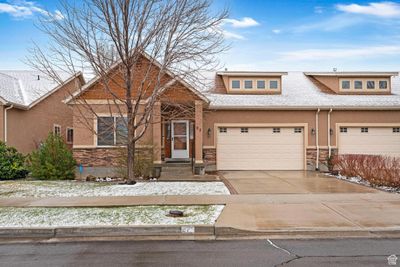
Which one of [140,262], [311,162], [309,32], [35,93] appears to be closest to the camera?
[140,262]

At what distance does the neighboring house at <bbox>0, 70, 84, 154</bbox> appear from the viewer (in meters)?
18.6

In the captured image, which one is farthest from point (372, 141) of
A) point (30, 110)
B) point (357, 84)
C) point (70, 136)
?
point (30, 110)

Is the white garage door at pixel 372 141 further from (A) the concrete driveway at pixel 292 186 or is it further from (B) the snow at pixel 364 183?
(A) the concrete driveway at pixel 292 186

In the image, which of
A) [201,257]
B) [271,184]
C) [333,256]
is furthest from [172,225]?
[271,184]

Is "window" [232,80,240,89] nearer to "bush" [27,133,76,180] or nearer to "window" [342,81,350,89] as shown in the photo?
"window" [342,81,350,89]

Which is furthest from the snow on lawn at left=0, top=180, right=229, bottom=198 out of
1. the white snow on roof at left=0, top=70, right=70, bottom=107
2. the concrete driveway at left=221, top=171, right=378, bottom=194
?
the white snow on roof at left=0, top=70, right=70, bottom=107

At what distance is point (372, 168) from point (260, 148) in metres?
6.70

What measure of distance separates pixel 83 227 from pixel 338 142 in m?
15.8

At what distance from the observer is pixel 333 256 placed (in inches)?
229

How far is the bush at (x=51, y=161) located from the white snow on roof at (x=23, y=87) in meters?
4.09

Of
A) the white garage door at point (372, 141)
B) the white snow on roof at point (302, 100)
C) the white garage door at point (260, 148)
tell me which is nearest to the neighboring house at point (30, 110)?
the white snow on roof at point (302, 100)

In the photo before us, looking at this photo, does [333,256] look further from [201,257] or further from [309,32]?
[309,32]

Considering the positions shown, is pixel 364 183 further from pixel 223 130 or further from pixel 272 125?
pixel 223 130

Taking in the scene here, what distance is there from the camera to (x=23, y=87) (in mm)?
22750
